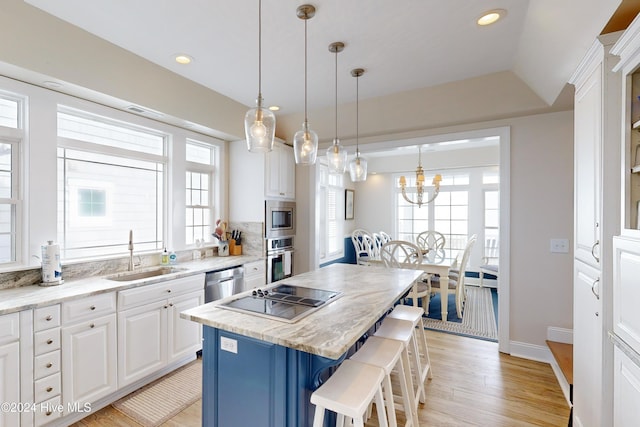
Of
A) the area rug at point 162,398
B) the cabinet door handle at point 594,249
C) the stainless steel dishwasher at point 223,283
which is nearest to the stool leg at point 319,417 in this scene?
the area rug at point 162,398

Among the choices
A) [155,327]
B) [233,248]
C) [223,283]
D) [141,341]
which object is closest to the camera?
[141,341]

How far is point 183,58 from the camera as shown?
2602 millimetres

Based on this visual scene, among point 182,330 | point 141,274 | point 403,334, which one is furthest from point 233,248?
point 403,334

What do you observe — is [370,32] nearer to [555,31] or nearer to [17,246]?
[555,31]

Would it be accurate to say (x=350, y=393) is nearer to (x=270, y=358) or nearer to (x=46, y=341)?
(x=270, y=358)

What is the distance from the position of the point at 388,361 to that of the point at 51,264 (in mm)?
2496

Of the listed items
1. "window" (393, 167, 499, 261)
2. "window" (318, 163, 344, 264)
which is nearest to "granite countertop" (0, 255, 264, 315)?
"window" (318, 163, 344, 264)

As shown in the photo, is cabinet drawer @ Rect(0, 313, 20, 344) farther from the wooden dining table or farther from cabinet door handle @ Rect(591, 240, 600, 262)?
the wooden dining table

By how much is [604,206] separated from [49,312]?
3270mm

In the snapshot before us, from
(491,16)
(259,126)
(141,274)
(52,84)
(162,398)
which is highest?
(491,16)

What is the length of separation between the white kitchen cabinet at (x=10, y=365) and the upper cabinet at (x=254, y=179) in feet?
7.79

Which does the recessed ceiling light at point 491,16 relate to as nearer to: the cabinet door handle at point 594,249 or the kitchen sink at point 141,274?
the cabinet door handle at point 594,249

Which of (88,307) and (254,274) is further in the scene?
(254,274)

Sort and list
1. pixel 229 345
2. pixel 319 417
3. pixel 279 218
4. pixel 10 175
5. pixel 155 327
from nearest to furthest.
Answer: pixel 319 417 → pixel 229 345 → pixel 10 175 → pixel 155 327 → pixel 279 218
